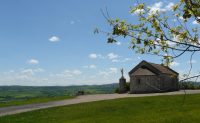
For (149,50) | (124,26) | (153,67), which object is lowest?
(149,50)

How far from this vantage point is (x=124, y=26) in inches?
284

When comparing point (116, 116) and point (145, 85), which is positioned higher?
point (145, 85)

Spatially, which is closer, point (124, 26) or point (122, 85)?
point (124, 26)

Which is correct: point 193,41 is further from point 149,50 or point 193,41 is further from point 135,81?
point 135,81

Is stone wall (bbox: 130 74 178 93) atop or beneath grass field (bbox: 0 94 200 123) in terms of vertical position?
atop

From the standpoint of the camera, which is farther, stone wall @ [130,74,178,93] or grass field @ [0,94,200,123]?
stone wall @ [130,74,178,93]

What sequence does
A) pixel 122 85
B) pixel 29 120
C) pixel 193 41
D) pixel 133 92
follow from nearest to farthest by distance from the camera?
pixel 193 41 < pixel 29 120 < pixel 133 92 < pixel 122 85

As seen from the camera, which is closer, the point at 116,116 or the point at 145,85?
the point at 116,116

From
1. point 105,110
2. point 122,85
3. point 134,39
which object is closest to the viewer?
point 134,39

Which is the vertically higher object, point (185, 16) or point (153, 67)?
point (153, 67)

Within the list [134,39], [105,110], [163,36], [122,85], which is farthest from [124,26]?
[122,85]

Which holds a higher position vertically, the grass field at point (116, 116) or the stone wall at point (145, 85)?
the stone wall at point (145, 85)

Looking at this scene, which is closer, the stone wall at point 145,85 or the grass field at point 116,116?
the grass field at point 116,116

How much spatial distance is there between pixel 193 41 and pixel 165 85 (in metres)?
64.2
